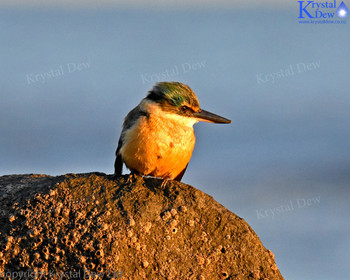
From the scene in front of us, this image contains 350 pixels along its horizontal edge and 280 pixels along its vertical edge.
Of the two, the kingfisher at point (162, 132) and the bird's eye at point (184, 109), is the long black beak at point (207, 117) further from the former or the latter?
the bird's eye at point (184, 109)

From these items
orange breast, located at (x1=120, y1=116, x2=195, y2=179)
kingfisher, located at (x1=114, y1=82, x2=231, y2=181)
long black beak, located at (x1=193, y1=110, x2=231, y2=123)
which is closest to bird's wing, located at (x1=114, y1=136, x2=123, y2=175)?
kingfisher, located at (x1=114, y1=82, x2=231, y2=181)

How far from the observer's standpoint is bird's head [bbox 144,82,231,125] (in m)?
8.23

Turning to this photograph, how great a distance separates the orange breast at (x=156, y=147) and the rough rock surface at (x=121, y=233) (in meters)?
0.82

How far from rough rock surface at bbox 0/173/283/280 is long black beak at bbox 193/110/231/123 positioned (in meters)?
1.75

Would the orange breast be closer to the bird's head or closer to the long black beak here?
the bird's head

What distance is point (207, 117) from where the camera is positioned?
848cm

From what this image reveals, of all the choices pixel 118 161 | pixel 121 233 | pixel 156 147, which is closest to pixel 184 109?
pixel 156 147

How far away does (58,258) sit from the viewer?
5859 mm

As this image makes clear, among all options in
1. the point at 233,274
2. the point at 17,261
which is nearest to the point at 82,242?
the point at 17,261

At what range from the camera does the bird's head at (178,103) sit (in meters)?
8.23

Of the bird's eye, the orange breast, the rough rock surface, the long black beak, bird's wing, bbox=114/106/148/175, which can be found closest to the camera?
the rough rock surface

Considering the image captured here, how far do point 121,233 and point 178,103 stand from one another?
2.75m

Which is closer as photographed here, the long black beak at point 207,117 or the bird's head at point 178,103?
the bird's head at point 178,103

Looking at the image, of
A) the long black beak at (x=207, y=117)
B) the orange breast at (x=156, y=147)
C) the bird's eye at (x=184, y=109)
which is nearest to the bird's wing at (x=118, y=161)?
the orange breast at (x=156, y=147)
